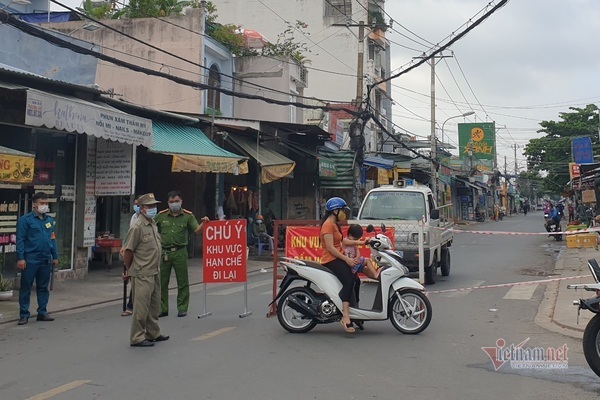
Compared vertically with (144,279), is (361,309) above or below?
below

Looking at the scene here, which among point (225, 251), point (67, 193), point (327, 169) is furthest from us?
point (327, 169)

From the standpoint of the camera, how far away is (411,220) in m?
13.4

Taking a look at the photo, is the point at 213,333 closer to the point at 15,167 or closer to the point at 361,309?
→ the point at 361,309

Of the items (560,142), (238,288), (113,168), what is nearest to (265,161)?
(113,168)

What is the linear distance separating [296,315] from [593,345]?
12.4 ft

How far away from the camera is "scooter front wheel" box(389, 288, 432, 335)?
314 inches

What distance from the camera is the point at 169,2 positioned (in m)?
25.8

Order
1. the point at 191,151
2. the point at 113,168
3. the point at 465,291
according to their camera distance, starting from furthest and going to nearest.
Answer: the point at 191,151, the point at 113,168, the point at 465,291

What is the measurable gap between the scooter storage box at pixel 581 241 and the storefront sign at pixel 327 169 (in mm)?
9687

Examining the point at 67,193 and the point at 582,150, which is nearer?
the point at 67,193

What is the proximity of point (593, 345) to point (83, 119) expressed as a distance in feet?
34.1

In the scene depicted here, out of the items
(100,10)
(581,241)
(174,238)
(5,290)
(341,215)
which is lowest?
(5,290)

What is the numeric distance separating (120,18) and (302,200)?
11109mm

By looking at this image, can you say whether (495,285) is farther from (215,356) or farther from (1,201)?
(1,201)
